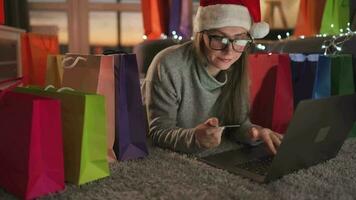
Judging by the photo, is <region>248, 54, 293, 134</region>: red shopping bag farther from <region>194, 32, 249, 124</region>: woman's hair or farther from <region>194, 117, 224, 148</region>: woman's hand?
<region>194, 117, 224, 148</region>: woman's hand

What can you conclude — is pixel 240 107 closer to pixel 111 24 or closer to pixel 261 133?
pixel 261 133

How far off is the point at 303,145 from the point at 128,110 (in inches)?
16.9

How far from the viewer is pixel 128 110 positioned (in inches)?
37.9

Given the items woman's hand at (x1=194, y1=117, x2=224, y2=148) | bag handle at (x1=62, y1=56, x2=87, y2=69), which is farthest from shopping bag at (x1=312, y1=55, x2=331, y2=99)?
bag handle at (x1=62, y1=56, x2=87, y2=69)

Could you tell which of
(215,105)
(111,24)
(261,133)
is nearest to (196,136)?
(261,133)

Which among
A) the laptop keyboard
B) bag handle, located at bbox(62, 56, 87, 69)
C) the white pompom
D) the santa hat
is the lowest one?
the laptop keyboard

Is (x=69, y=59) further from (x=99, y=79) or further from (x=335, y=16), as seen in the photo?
(x=335, y=16)

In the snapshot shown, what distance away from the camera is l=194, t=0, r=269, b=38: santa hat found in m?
1.13

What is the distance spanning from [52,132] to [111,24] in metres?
2.78

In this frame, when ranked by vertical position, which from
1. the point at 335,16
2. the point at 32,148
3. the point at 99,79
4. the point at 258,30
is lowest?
the point at 32,148

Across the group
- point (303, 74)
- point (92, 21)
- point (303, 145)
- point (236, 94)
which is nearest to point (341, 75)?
point (303, 74)

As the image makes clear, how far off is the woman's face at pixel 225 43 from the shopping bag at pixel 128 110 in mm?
282

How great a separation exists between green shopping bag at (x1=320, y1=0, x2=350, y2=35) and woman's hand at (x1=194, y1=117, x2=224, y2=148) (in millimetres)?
1545

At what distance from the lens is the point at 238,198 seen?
75 centimetres
